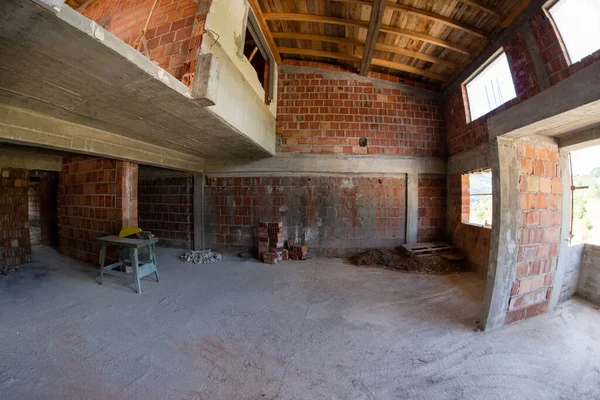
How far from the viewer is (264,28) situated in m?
4.32

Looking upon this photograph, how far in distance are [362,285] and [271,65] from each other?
4.94m

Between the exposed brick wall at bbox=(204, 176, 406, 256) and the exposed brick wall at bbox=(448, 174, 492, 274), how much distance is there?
1.05 metres

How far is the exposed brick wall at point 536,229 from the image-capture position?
241 cm

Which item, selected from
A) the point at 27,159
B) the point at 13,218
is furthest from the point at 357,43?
the point at 13,218

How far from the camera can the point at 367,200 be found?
210 inches

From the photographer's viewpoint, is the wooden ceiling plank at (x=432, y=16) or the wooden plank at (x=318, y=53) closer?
the wooden ceiling plank at (x=432, y=16)

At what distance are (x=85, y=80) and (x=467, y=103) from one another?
20.4 feet

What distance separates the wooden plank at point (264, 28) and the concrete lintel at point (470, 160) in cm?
463

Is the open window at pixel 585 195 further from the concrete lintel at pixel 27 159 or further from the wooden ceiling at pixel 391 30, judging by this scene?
the concrete lintel at pixel 27 159

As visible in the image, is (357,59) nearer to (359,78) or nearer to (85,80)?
(359,78)

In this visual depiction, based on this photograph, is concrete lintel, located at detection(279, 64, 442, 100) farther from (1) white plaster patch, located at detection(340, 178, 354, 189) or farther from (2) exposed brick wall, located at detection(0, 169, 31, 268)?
(2) exposed brick wall, located at detection(0, 169, 31, 268)

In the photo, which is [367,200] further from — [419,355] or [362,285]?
[419,355]

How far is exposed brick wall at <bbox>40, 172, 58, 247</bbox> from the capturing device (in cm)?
560

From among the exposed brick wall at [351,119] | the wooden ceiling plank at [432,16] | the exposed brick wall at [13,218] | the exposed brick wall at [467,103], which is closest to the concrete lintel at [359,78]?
the exposed brick wall at [351,119]
